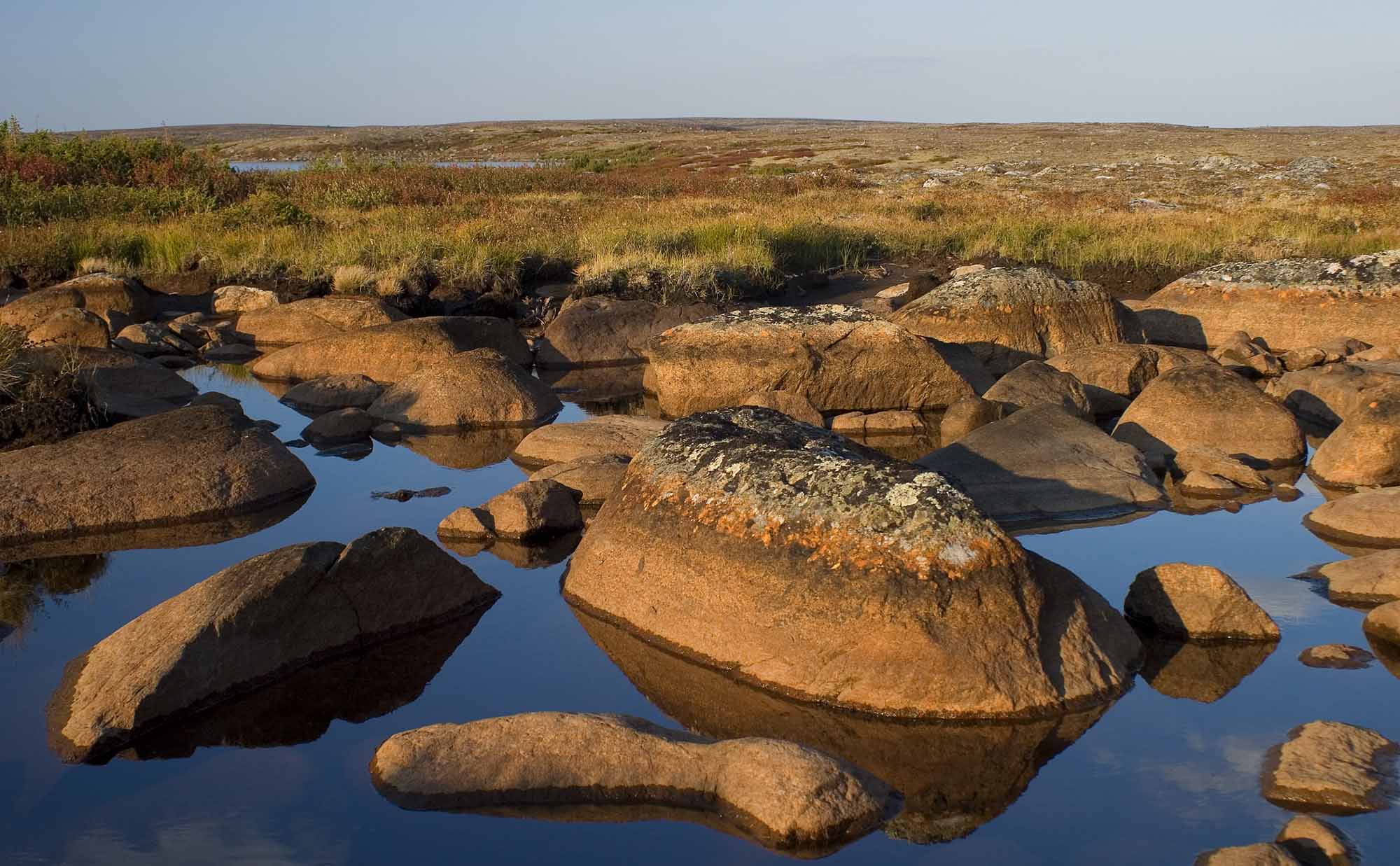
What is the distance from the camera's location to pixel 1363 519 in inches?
347

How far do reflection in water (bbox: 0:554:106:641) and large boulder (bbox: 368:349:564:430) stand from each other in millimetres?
4173

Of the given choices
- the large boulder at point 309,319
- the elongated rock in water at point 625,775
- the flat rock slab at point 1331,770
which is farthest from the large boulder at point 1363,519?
the large boulder at point 309,319

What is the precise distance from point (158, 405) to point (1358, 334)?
13249 mm

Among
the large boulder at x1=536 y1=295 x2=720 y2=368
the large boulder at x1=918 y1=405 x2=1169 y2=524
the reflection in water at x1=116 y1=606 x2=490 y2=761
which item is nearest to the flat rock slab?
the large boulder at x1=918 y1=405 x2=1169 y2=524

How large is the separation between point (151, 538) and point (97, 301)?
993 cm

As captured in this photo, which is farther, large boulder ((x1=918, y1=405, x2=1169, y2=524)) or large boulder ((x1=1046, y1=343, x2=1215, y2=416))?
large boulder ((x1=1046, y1=343, x2=1215, y2=416))

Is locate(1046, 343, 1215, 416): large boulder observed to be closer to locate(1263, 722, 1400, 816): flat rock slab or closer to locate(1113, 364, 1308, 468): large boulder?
locate(1113, 364, 1308, 468): large boulder

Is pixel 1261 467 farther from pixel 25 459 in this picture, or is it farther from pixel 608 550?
pixel 25 459

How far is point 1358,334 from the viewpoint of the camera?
15516mm

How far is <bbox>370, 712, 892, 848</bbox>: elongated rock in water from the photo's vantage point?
192 inches

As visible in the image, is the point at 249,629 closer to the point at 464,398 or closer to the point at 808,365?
the point at 464,398

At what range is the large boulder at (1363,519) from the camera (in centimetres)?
864

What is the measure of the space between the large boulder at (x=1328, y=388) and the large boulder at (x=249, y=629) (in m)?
8.72

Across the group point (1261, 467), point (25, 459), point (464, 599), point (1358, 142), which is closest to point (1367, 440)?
point (1261, 467)
